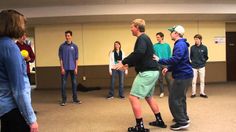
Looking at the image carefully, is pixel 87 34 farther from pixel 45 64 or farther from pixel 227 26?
pixel 227 26

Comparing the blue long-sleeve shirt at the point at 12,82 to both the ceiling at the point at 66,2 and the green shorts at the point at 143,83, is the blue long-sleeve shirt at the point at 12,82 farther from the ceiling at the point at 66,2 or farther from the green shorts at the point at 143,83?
the ceiling at the point at 66,2

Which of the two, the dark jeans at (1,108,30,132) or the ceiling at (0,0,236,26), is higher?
the ceiling at (0,0,236,26)

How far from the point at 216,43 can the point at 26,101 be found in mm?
9870

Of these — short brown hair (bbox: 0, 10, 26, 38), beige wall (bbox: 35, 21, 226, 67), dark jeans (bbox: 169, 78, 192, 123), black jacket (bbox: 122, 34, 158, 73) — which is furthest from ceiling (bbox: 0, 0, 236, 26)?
short brown hair (bbox: 0, 10, 26, 38)

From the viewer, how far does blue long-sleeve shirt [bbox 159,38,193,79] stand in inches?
169

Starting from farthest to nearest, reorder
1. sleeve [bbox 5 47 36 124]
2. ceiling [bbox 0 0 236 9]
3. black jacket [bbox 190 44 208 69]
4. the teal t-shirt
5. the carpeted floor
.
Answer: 1. ceiling [bbox 0 0 236 9]
2. the teal t-shirt
3. black jacket [bbox 190 44 208 69]
4. the carpeted floor
5. sleeve [bbox 5 47 36 124]

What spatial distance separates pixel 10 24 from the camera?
72.5 inches

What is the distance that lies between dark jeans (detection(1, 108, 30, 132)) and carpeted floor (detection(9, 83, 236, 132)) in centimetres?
262

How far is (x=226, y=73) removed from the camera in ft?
36.4

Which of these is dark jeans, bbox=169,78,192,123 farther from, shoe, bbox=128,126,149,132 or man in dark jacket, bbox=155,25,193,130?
shoe, bbox=128,126,149,132

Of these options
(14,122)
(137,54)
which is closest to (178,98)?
(137,54)

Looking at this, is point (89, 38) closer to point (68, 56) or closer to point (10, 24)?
point (68, 56)

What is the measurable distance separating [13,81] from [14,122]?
276 millimetres

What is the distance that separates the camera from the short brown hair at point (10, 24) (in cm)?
183
